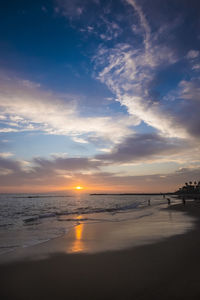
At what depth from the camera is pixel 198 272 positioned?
632 centimetres

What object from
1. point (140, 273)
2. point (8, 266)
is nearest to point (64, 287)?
point (140, 273)

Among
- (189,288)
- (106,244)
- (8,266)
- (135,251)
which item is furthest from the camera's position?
(106,244)

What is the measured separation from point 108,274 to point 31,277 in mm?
2554

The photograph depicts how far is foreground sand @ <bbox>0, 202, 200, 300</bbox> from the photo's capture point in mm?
5258

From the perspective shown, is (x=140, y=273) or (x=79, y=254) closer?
(x=140, y=273)

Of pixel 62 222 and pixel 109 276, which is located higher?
pixel 109 276

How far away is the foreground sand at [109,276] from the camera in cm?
526

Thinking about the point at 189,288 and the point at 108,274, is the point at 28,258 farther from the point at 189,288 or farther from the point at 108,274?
the point at 189,288

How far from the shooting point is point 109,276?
6.30 m

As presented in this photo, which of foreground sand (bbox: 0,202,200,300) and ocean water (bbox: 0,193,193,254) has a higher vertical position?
foreground sand (bbox: 0,202,200,300)

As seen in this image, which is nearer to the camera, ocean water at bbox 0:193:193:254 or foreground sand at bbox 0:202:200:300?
foreground sand at bbox 0:202:200:300

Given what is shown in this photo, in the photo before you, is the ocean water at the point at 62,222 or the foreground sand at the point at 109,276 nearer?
the foreground sand at the point at 109,276

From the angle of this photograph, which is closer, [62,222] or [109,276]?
[109,276]

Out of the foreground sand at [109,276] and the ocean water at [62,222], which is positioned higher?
the foreground sand at [109,276]
